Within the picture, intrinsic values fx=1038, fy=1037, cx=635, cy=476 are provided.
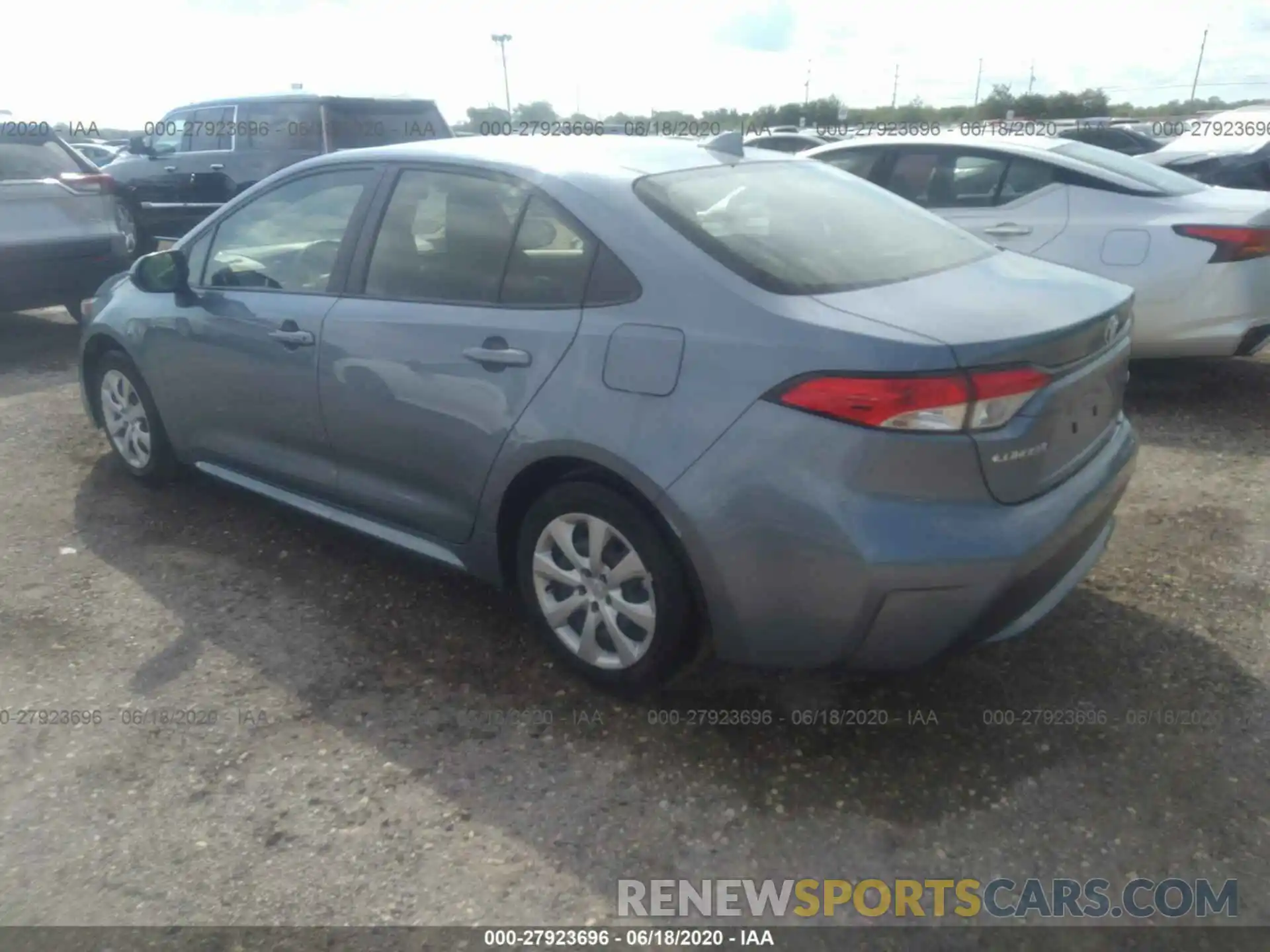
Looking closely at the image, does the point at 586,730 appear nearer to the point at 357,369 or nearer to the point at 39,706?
the point at 357,369

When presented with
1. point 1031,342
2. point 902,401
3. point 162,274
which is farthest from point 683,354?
point 162,274

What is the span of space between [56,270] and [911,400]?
280 inches

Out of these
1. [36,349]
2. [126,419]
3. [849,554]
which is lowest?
[36,349]

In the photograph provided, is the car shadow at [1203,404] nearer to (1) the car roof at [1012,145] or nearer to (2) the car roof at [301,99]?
(1) the car roof at [1012,145]

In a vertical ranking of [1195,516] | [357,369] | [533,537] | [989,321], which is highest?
[989,321]

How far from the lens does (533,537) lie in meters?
3.16

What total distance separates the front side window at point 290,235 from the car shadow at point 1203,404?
13.2ft

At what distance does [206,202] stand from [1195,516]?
1060 centimetres

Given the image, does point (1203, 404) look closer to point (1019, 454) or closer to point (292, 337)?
point (1019, 454)

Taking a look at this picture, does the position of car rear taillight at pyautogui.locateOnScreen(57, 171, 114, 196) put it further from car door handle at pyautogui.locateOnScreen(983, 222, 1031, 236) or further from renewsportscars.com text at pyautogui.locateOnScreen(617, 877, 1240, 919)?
renewsportscars.com text at pyautogui.locateOnScreen(617, 877, 1240, 919)

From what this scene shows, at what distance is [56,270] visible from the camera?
751 cm

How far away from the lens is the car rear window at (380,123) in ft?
36.7

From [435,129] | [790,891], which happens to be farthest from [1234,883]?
[435,129]

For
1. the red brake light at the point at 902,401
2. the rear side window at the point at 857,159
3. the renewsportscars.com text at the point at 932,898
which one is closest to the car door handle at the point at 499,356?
the red brake light at the point at 902,401
